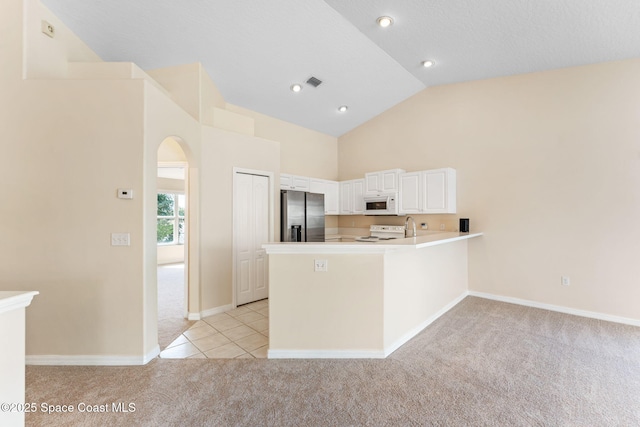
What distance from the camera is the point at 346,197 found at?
6.01 metres

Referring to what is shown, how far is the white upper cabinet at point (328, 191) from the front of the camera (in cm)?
566

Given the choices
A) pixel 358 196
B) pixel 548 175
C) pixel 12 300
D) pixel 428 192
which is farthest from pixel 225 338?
pixel 548 175

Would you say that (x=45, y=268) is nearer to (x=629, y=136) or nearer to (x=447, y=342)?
(x=447, y=342)

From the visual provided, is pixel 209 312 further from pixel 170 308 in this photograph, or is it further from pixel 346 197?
pixel 346 197

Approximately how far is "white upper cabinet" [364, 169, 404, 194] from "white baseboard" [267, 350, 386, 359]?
326 cm

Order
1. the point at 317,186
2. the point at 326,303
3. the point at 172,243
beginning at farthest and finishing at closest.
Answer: the point at 172,243 → the point at 317,186 → the point at 326,303

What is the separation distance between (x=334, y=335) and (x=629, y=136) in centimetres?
445

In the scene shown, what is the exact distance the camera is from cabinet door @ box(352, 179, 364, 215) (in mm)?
5698

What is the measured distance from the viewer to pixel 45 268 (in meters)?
2.47

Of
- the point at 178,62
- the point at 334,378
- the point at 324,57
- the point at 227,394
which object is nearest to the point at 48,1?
the point at 178,62

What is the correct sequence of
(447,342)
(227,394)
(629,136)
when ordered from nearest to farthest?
1. (227,394)
2. (447,342)
3. (629,136)

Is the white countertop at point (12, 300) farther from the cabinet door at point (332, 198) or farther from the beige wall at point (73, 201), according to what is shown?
the cabinet door at point (332, 198)

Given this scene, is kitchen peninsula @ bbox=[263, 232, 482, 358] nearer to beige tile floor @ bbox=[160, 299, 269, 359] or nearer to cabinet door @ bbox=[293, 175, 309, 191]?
beige tile floor @ bbox=[160, 299, 269, 359]

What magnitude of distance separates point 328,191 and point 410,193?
1.76 meters
